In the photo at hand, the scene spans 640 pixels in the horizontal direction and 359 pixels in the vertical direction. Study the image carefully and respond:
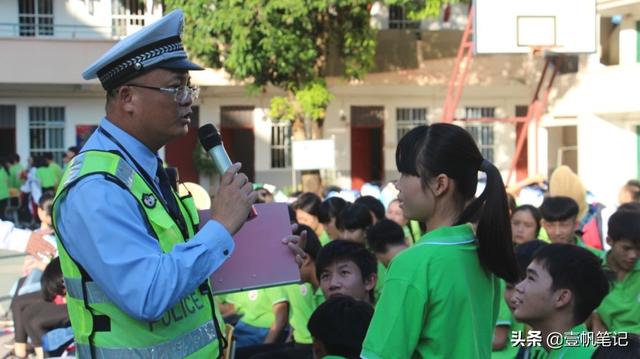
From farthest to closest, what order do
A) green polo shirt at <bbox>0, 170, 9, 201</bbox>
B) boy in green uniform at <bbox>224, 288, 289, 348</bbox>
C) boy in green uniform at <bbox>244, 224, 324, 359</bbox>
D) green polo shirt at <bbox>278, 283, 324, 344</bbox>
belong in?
green polo shirt at <bbox>0, 170, 9, 201</bbox>, boy in green uniform at <bbox>224, 288, 289, 348</bbox>, green polo shirt at <bbox>278, 283, 324, 344</bbox>, boy in green uniform at <bbox>244, 224, 324, 359</bbox>

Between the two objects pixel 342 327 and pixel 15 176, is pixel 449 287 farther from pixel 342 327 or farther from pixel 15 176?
pixel 15 176

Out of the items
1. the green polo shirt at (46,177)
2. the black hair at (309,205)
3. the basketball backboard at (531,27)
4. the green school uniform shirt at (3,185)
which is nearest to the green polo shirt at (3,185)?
the green school uniform shirt at (3,185)

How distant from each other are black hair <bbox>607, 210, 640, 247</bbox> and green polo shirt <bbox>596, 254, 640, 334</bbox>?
0.21m

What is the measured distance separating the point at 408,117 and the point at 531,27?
25.2ft

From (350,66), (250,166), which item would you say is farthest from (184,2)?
(250,166)

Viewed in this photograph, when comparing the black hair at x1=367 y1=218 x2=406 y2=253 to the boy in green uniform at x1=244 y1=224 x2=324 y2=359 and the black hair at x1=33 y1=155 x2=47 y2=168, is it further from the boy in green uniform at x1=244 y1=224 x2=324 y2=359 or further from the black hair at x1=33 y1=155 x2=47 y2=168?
the black hair at x1=33 y1=155 x2=47 y2=168

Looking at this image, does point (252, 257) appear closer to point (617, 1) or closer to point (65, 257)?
point (65, 257)

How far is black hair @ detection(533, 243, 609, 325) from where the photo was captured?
3.44 meters

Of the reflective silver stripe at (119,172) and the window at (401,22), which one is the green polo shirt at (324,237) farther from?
the window at (401,22)

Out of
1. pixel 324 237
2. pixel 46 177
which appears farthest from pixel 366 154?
pixel 324 237

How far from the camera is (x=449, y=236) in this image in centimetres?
244

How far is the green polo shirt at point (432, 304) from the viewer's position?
7.52 ft

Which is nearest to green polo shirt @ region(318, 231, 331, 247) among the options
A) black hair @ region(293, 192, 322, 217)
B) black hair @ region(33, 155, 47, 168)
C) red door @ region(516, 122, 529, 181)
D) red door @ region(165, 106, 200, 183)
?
black hair @ region(293, 192, 322, 217)

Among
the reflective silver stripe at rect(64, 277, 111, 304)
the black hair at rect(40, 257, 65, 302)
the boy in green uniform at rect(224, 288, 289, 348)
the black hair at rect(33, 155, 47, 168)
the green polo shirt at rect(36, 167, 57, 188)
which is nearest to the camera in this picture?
the reflective silver stripe at rect(64, 277, 111, 304)
